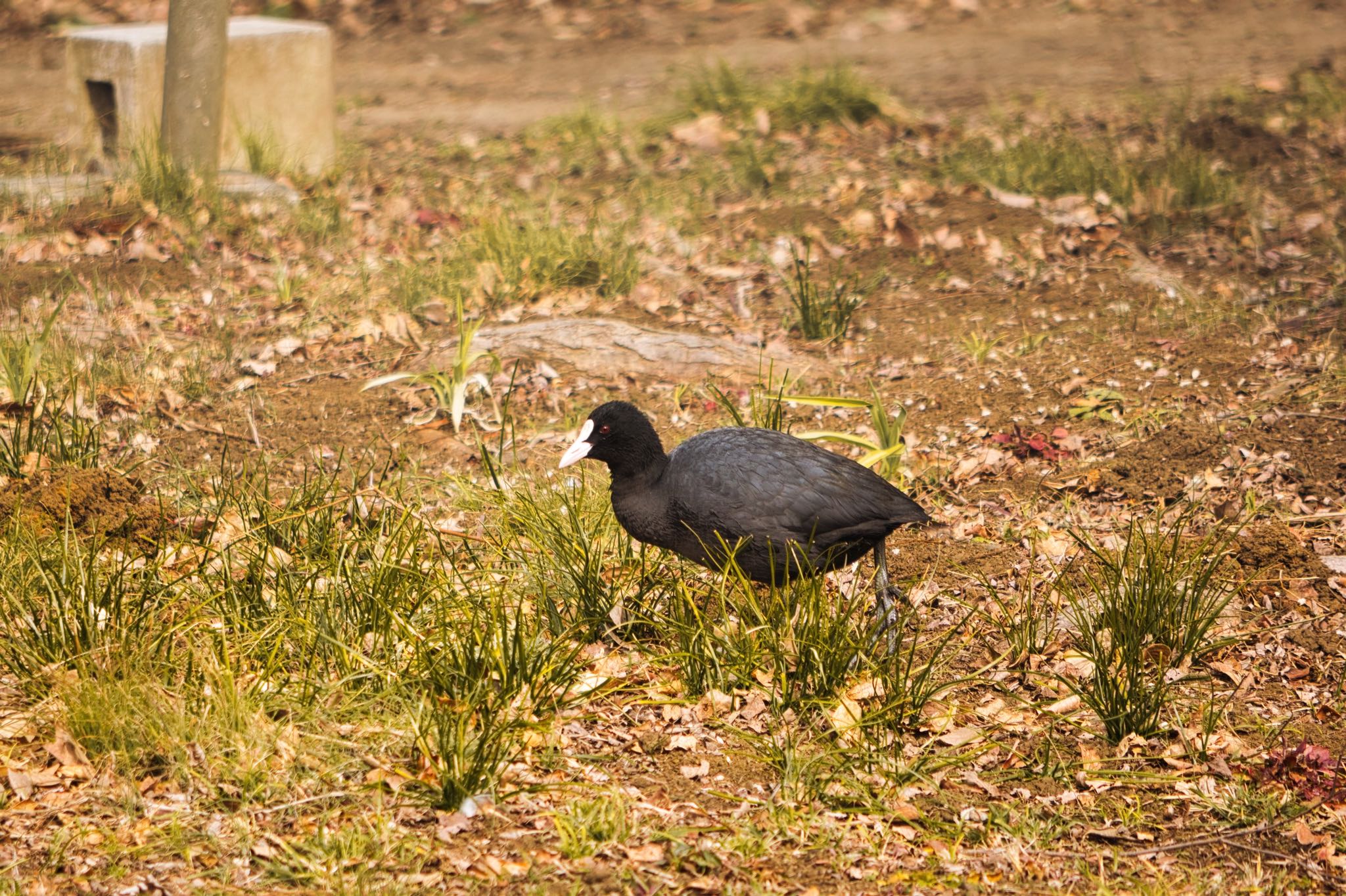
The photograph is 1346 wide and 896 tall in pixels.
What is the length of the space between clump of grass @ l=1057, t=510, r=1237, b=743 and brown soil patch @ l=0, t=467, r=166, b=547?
3.07 metres

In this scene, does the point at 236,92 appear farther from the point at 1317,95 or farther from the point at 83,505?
the point at 1317,95

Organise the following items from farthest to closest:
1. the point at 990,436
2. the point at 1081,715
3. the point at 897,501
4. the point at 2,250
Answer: the point at 2,250, the point at 990,436, the point at 897,501, the point at 1081,715

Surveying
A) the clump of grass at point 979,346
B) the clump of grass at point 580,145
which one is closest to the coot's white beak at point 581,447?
the clump of grass at point 979,346

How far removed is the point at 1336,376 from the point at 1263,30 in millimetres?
7646

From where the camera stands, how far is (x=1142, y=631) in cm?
386

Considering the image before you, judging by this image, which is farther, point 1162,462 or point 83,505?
point 1162,462

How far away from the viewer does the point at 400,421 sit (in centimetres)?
611

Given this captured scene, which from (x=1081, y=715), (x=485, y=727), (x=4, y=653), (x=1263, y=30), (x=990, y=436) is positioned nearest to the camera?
(x=485, y=727)

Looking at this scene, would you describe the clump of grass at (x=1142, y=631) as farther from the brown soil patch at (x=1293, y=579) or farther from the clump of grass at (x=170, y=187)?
the clump of grass at (x=170, y=187)

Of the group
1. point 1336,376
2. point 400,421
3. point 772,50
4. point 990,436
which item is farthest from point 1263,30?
point 400,421

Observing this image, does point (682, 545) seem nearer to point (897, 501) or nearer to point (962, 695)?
point (897, 501)

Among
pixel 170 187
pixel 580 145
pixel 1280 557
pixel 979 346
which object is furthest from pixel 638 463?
pixel 580 145

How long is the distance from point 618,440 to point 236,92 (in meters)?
5.78

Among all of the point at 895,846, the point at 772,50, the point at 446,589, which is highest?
the point at 772,50
